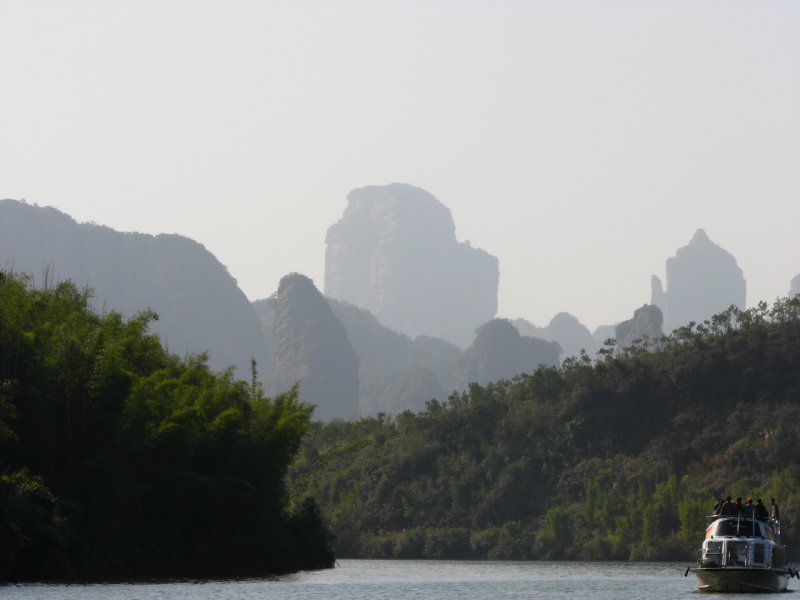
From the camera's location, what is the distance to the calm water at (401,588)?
149 ft

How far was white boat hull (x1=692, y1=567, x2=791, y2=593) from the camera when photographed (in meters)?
50.7

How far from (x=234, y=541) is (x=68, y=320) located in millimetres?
11475

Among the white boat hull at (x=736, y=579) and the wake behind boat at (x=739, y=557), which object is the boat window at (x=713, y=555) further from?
the white boat hull at (x=736, y=579)

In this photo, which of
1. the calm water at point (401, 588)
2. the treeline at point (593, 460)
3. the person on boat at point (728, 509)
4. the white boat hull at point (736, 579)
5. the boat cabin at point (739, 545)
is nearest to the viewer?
the calm water at point (401, 588)

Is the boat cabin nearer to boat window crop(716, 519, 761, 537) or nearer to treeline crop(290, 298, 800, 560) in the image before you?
boat window crop(716, 519, 761, 537)

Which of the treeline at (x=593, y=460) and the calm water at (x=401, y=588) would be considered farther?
the treeline at (x=593, y=460)

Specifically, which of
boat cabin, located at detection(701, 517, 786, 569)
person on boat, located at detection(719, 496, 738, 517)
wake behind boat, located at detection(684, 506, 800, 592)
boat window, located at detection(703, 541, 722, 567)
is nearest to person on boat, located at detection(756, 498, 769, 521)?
wake behind boat, located at detection(684, 506, 800, 592)

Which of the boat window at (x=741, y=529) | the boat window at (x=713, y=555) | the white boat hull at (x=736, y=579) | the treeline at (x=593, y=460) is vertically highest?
the treeline at (x=593, y=460)

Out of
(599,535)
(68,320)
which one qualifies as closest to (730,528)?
(68,320)

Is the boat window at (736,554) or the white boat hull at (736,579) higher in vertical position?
the boat window at (736,554)

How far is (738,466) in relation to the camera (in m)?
116

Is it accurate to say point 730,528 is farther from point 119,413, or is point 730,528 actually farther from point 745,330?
point 745,330

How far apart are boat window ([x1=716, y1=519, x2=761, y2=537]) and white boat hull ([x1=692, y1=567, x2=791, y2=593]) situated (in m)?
1.41

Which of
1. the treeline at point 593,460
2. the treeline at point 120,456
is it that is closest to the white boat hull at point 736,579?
the treeline at point 120,456
